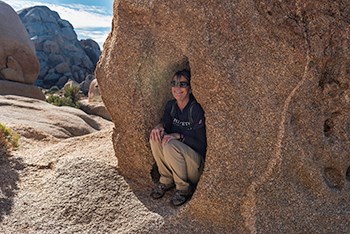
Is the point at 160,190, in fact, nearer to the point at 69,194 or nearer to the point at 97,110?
the point at 69,194

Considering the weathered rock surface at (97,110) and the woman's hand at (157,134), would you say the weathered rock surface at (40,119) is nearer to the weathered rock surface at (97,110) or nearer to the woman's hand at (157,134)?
the woman's hand at (157,134)

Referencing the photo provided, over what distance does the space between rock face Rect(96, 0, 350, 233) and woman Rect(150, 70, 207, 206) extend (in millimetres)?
153

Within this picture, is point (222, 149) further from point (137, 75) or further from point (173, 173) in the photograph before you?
point (137, 75)

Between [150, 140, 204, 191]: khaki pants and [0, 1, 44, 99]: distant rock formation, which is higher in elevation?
[150, 140, 204, 191]: khaki pants

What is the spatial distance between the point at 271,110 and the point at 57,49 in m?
50.2

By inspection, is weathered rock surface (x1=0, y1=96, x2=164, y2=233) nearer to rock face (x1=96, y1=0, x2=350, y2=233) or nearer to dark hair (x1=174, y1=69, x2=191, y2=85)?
rock face (x1=96, y1=0, x2=350, y2=233)

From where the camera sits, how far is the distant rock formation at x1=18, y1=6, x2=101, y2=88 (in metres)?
45.3

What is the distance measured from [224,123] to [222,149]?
0.28 m

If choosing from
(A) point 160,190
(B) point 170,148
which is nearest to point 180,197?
(A) point 160,190

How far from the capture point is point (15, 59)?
17312 mm

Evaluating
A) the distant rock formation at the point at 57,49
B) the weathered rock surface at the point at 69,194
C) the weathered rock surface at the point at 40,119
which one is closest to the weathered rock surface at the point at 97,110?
the weathered rock surface at the point at 40,119

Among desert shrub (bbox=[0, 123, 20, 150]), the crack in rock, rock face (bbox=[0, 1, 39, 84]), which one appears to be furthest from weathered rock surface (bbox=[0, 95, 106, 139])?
the crack in rock

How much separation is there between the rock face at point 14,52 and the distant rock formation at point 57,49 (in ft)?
83.5

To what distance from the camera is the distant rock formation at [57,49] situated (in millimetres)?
45344
